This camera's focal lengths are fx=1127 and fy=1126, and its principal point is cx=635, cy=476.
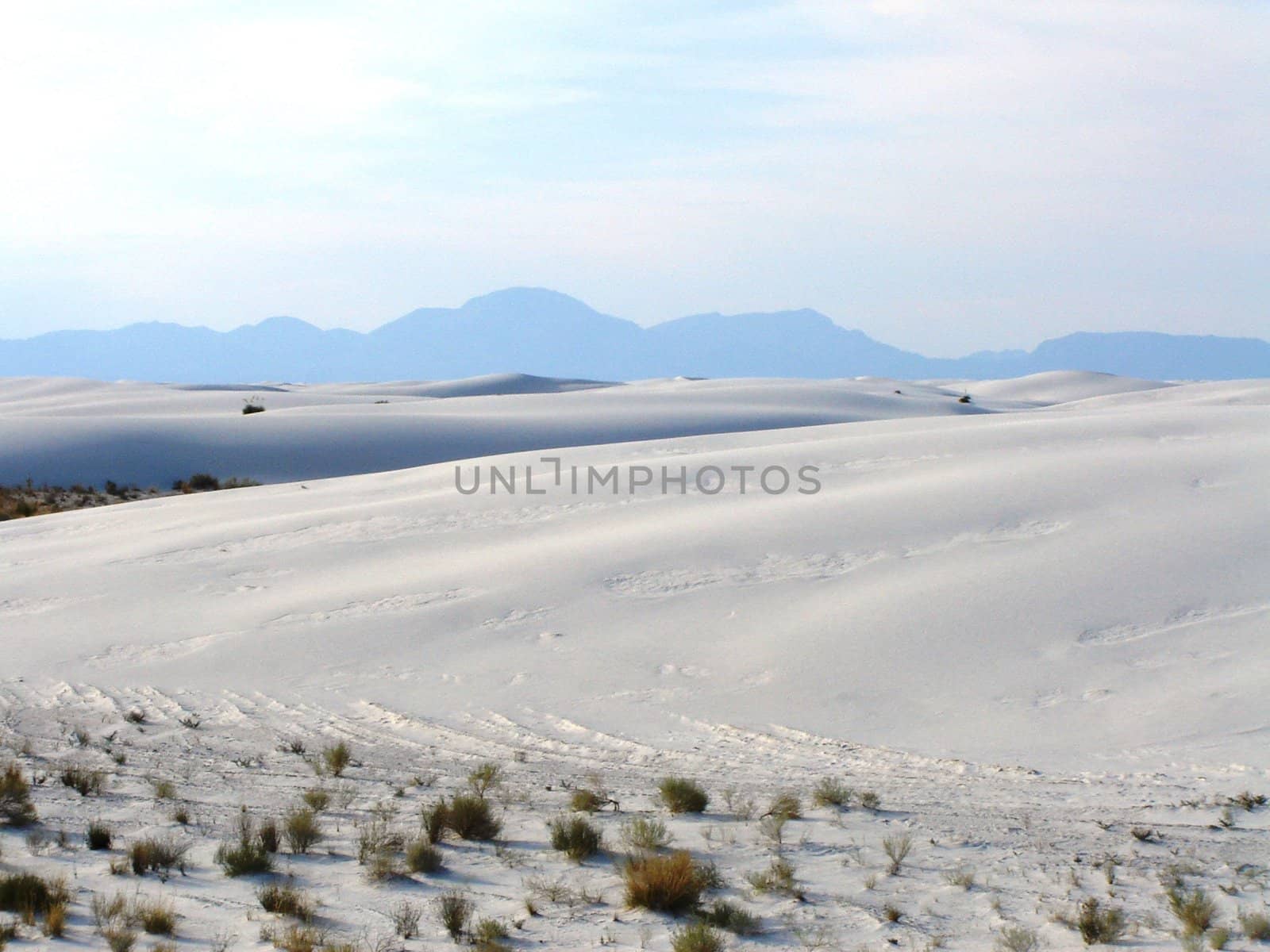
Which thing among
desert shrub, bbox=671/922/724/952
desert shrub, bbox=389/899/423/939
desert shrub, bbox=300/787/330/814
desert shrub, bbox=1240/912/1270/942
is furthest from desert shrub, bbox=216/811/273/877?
desert shrub, bbox=1240/912/1270/942

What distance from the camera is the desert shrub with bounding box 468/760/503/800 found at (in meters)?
5.12

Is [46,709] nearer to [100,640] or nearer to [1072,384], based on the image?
[100,640]

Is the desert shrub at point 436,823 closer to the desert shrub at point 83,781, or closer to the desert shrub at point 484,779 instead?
the desert shrub at point 484,779

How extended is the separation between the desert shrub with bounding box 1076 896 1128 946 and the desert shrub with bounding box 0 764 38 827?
4106 millimetres

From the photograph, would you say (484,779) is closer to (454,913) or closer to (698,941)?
(454,913)

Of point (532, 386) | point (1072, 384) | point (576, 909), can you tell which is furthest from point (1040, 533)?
point (1072, 384)

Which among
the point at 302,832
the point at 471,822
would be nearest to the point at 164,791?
the point at 302,832

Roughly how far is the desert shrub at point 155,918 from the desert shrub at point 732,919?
5.76 ft

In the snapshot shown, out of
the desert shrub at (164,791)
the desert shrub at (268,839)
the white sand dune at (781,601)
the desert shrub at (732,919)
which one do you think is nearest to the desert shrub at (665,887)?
the desert shrub at (732,919)

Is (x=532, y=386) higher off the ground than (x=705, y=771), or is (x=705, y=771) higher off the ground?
(x=532, y=386)

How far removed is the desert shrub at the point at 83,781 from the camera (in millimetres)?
5148

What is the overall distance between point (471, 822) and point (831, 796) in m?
1.55

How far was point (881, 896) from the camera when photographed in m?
3.97

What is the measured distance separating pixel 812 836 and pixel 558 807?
113 cm
